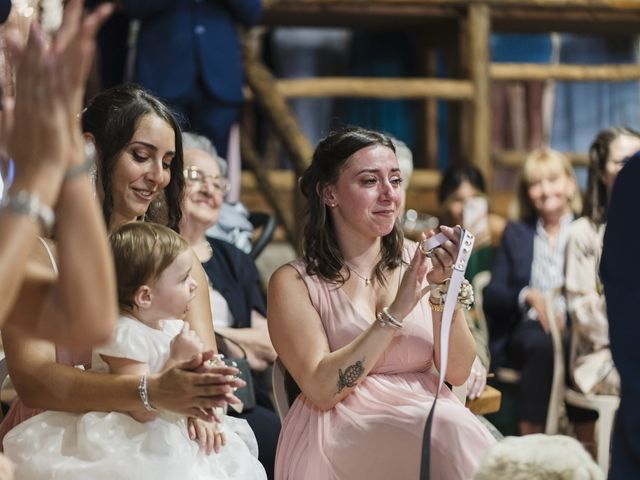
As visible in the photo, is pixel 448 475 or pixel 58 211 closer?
pixel 58 211

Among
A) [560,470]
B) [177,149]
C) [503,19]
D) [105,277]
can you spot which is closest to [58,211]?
[105,277]

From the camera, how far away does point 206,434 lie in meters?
2.65

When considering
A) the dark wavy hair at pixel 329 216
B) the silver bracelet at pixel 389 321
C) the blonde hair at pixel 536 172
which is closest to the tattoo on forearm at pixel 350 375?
the silver bracelet at pixel 389 321

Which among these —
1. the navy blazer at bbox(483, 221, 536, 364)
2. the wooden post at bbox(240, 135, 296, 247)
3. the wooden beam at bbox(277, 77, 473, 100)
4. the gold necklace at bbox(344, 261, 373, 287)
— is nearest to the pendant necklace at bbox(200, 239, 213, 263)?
the gold necklace at bbox(344, 261, 373, 287)

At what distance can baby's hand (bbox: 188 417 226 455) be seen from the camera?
2.63 m

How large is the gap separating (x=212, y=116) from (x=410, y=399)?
2.75 metres

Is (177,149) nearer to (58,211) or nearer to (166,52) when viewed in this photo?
(58,211)

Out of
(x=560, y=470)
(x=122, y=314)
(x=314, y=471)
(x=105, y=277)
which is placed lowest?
(x=314, y=471)

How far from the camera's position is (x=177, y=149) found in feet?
10.5

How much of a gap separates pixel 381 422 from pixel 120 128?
1.03 metres

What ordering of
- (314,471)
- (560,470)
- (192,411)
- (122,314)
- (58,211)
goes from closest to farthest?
(58,211) → (560,470) → (192,411) → (122,314) → (314,471)

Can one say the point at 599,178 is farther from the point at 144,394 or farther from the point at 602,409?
the point at 144,394

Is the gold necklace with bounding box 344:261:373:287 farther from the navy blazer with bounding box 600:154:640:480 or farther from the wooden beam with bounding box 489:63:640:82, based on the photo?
the wooden beam with bounding box 489:63:640:82

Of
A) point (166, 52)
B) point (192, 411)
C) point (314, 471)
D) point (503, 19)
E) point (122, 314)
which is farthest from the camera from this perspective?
point (503, 19)
